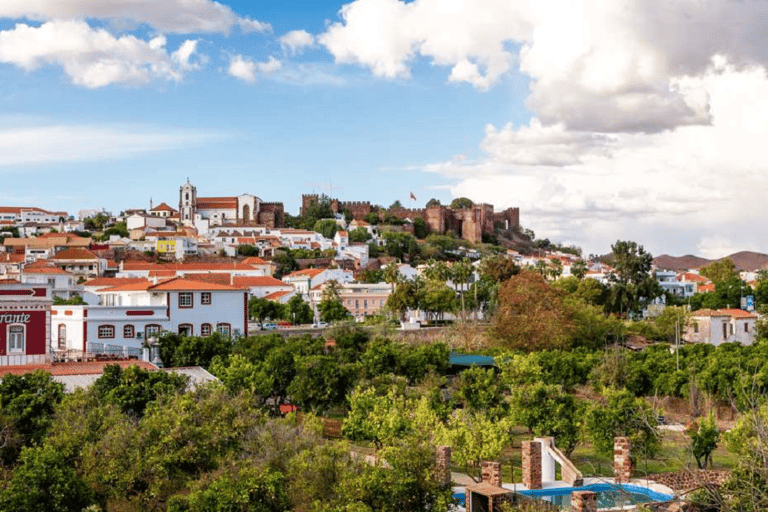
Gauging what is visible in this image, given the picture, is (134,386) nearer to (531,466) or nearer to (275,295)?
(531,466)

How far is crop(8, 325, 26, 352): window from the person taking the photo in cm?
3303

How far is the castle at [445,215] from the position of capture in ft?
486

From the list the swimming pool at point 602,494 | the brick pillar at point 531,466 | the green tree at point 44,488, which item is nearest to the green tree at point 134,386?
the green tree at point 44,488

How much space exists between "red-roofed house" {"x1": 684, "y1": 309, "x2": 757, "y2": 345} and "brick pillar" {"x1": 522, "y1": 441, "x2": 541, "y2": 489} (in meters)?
45.0

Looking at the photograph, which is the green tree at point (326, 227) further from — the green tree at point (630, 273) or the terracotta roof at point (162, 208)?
the green tree at point (630, 273)

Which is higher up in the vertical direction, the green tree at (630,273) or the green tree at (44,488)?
the green tree at (630,273)

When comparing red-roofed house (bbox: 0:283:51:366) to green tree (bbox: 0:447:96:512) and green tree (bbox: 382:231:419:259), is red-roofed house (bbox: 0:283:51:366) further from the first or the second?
green tree (bbox: 382:231:419:259)

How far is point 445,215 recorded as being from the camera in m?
150

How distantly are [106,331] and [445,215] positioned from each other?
112m

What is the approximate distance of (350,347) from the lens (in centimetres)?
4241

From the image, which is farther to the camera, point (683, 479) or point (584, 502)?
point (683, 479)

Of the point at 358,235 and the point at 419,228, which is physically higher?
the point at 419,228

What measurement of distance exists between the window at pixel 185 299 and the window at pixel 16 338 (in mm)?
10978

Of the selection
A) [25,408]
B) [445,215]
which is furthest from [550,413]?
[445,215]
